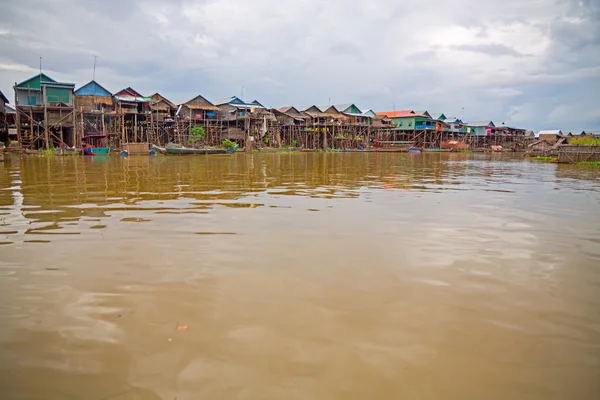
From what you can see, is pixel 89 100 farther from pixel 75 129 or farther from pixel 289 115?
pixel 289 115

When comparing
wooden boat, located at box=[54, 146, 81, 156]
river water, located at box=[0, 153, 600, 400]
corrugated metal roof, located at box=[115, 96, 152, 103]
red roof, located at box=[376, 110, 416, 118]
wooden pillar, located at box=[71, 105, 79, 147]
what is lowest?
river water, located at box=[0, 153, 600, 400]

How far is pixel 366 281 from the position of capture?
3309mm

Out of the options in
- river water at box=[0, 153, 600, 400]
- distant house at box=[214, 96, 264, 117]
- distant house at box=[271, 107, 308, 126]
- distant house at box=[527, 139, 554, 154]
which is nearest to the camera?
river water at box=[0, 153, 600, 400]

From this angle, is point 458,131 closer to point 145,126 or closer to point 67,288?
point 145,126

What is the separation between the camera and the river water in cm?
199

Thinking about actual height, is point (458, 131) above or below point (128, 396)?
above

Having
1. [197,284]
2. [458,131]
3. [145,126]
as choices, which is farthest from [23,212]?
[458,131]

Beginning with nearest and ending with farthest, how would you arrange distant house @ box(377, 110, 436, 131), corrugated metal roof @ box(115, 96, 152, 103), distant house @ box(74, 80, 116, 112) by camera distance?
distant house @ box(74, 80, 116, 112)
corrugated metal roof @ box(115, 96, 152, 103)
distant house @ box(377, 110, 436, 131)

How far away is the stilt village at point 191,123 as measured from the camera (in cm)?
3181

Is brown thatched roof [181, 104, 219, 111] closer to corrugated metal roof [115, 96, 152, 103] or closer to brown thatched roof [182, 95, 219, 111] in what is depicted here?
brown thatched roof [182, 95, 219, 111]

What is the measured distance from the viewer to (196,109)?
39.5 m

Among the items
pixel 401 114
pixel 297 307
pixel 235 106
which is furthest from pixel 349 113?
pixel 297 307

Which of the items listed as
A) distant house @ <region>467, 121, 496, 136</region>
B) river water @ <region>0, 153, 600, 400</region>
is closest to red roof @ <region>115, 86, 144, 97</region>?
river water @ <region>0, 153, 600, 400</region>

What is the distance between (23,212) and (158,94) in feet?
118
